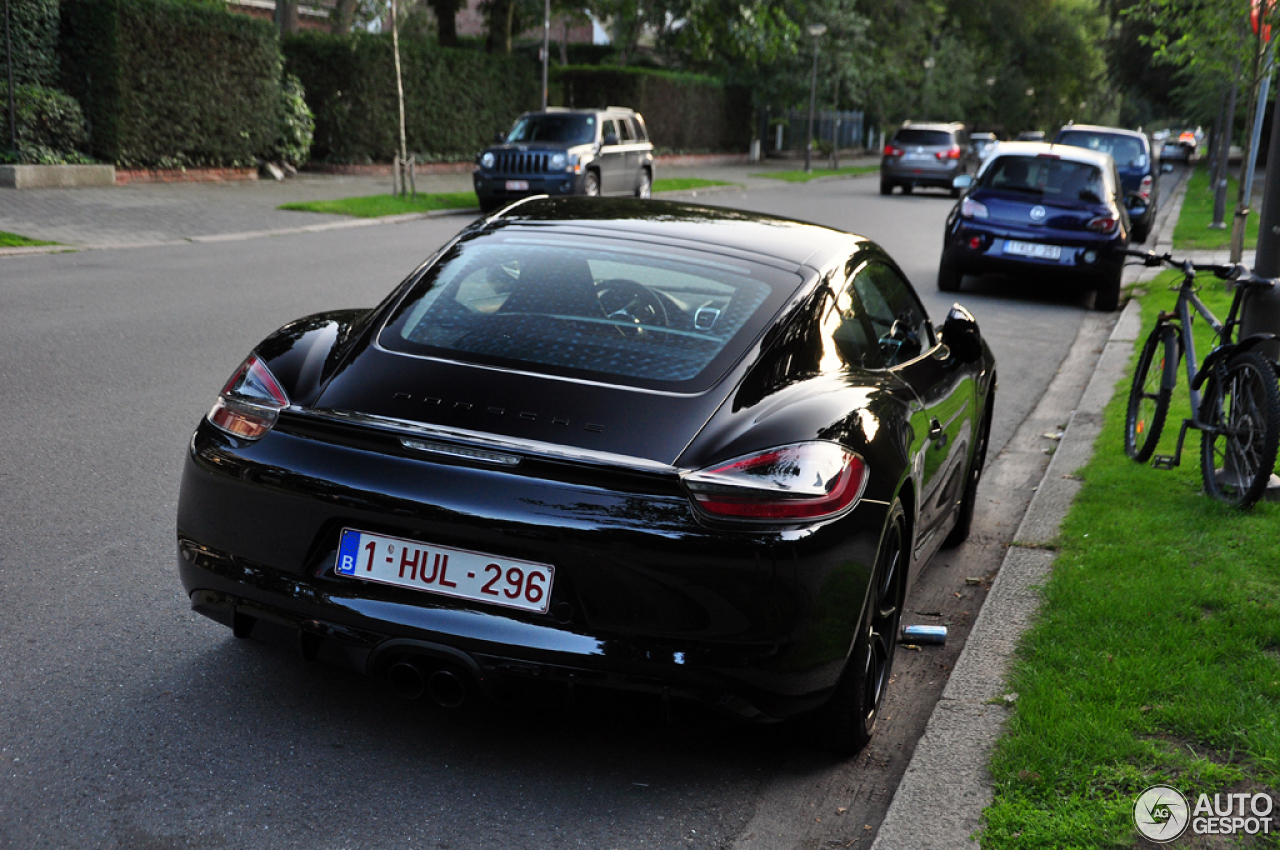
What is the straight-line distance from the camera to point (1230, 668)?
407 cm

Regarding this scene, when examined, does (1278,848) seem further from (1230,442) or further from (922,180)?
(922,180)

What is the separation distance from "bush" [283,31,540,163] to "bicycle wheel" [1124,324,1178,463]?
24.6 metres

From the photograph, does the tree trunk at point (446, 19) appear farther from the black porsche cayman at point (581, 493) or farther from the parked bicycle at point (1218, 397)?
the black porsche cayman at point (581, 493)

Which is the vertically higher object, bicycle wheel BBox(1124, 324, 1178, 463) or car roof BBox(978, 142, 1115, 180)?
car roof BBox(978, 142, 1115, 180)

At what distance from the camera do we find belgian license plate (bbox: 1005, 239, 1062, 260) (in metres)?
14.4

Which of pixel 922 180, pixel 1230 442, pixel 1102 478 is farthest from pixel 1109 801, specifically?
pixel 922 180

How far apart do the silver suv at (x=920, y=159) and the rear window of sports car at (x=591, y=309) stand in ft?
104

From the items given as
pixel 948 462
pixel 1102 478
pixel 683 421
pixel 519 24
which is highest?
pixel 519 24

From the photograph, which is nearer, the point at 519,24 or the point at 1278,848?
the point at 1278,848

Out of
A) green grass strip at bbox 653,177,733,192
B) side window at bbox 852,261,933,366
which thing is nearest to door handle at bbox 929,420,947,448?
side window at bbox 852,261,933,366

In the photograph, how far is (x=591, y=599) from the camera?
10.2 feet

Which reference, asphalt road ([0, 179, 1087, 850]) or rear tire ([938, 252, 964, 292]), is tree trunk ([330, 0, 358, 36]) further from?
asphalt road ([0, 179, 1087, 850])

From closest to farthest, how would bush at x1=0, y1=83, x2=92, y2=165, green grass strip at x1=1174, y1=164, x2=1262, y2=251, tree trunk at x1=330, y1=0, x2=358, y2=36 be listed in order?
1. green grass strip at x1=1174, y1=164, x2=1262, y2=251
2. bush at x1=0, y1=83, x2=92, y2=165
3. tree trunk at x1=330, y1=0, x2=358, y2=36

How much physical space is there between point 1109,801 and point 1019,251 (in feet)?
39.6
